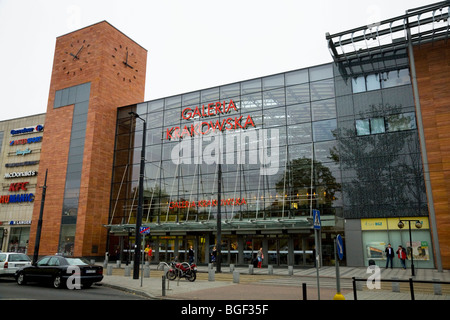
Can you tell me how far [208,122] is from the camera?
116ft

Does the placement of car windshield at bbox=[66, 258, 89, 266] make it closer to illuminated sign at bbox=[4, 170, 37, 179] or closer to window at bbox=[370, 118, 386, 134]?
window at bbox=[370, 118, 386, 134]

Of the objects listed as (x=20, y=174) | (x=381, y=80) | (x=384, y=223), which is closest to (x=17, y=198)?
(x=20, y=174)

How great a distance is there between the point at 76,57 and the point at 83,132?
951 cm

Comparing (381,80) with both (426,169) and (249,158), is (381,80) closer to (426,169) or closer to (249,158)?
(426,169)

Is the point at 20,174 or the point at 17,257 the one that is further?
the point at 20,174

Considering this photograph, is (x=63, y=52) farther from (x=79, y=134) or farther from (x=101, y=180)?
(x=101, y=180)

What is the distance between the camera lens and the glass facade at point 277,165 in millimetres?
26812

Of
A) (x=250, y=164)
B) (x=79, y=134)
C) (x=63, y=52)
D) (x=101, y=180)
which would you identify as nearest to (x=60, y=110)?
(x=79, y=134)

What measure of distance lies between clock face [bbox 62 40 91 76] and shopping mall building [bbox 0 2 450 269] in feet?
0.57

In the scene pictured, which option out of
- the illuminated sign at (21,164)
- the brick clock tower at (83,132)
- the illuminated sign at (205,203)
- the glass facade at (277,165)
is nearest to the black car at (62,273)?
the glass facade at (277,165)

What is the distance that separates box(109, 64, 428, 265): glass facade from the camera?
26.8m

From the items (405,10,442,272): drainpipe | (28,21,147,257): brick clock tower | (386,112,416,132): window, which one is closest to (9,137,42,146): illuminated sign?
(28,21,147,257): brick clock tower

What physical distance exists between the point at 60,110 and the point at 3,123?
491 inches
